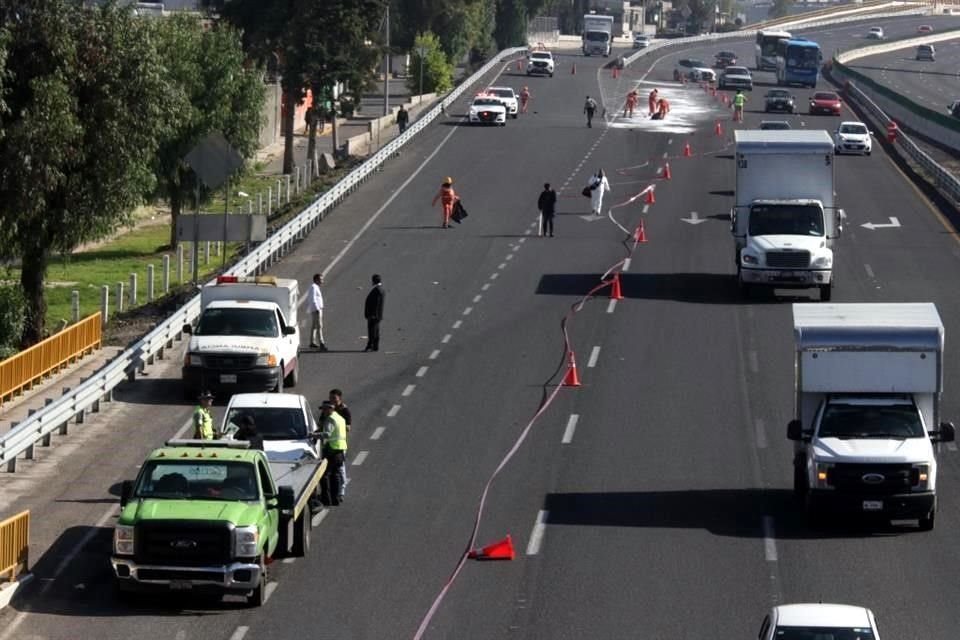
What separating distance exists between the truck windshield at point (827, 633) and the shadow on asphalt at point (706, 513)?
840cm

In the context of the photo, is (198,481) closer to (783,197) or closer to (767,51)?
(783,197)

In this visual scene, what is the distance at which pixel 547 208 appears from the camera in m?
51.9

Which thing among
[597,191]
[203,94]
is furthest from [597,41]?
[597,191]

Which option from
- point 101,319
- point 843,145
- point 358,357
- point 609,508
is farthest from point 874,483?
point 843,145

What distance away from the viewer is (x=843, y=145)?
242ft

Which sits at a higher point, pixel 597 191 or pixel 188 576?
pixel 597 191

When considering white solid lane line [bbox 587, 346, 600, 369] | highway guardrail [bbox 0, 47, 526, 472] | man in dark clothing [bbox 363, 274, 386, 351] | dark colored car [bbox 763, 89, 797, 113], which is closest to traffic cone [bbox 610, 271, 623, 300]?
white solid lane line [bbox 587, 346, 600, 369]

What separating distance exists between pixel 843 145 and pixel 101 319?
42.2m

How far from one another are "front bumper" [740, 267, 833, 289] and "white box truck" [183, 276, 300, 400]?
38.8ft

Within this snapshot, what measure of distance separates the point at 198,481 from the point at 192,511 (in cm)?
67

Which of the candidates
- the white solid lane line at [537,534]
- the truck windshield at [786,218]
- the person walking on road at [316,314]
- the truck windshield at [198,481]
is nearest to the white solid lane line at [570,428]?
the white solid lane line at [537,534]

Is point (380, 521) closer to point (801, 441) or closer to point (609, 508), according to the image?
point (609, 508)

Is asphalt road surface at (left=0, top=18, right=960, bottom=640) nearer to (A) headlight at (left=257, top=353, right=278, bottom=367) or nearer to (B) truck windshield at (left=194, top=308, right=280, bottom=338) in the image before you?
(B) truck windshield at (left=194, top=308, right=280, bottom=338)

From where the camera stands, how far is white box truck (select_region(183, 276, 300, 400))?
3250 cm
